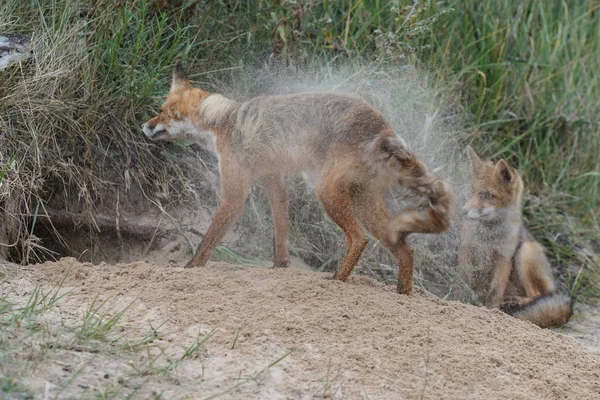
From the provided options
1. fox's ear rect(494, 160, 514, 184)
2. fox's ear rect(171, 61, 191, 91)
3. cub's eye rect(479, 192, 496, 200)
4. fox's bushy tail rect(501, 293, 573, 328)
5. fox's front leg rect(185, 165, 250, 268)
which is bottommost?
fox's bushy tail rect(501, 293, 573, 328)

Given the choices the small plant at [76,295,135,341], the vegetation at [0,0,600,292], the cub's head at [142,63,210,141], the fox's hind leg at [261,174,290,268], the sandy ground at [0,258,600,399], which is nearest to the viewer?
the sandy ground at [0,258,600,399]

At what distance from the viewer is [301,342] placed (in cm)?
465

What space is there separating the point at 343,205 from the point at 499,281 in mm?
2337

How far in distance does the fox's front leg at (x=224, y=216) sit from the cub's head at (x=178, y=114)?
643mm

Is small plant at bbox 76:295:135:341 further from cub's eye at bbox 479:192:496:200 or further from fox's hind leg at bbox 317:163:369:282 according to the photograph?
cub's eye at bbox 479:192:496:200

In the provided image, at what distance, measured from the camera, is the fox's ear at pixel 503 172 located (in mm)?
7547

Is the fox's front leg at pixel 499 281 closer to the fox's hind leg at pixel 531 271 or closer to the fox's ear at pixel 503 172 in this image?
the fox's hind leg at pixel 531 271

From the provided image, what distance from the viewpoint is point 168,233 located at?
23.5ft

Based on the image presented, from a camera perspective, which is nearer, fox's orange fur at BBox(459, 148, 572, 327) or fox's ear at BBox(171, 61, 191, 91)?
fox's ear at BBox(171, 61, 191, 91)

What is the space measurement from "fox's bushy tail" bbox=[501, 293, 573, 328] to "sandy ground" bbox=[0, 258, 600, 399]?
1.35 m

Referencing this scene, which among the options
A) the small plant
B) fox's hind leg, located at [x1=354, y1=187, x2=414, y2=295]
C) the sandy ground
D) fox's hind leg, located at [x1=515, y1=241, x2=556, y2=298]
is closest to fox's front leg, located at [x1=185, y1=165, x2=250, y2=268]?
the sandy ground

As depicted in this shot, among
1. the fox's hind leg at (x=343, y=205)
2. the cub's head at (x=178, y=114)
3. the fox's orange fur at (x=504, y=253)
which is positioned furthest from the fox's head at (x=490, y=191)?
the cub's head at (x=178, y=114)

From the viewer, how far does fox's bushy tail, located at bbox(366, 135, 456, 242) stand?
5.64 metres

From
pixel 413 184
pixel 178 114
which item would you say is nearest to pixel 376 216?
pixel 413 184
